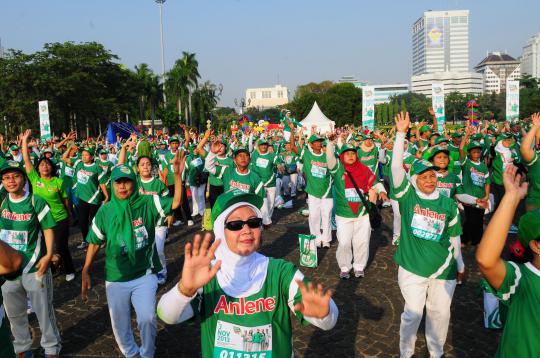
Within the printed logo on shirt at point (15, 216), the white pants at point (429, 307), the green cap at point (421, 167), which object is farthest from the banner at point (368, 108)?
the printed logo on shirt at point (15, 216)

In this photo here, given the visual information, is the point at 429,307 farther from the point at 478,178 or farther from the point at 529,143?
the point at 478,178

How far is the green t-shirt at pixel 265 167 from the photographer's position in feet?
37.1

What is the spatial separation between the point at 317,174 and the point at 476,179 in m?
3.13

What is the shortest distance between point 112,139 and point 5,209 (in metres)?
21.1

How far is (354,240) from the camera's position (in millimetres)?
7559

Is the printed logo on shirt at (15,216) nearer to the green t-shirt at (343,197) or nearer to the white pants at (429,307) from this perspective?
the white pants at (429,307)

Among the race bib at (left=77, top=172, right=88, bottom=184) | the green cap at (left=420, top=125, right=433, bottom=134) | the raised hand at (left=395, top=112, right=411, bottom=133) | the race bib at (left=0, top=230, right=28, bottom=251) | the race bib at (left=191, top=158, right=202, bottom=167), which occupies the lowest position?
the race bib at (left=0, top=230, right=28, bottom=251)

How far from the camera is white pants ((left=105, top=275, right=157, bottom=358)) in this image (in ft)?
14.6

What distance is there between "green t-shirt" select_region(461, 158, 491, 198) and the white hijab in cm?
718

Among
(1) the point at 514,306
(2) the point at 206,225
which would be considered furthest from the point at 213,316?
(2) the point at 206,225

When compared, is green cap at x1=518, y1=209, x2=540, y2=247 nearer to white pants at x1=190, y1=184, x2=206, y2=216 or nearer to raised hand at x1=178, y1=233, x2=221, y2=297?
raised hand at x1=178, y1=233, x2=221, y2=297

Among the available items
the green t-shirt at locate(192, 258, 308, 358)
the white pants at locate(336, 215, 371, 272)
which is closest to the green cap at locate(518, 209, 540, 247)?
the green t-shirt at locate(192, 258, 308, 358)

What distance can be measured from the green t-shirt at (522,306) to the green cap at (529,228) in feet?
0.57

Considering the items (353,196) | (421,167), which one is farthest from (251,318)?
(353,196)
